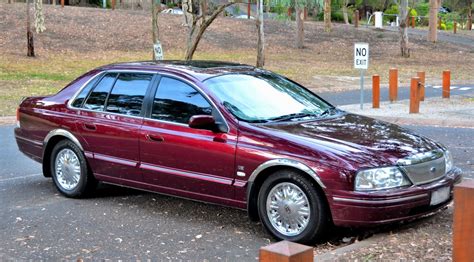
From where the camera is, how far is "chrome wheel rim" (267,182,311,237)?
18.9 ft

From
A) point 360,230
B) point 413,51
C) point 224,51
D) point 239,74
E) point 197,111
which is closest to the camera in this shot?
point 360,230

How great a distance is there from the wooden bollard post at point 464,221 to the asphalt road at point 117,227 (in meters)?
1.79

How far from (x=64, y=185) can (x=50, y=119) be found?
30.6 inches

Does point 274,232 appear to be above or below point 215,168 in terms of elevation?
below

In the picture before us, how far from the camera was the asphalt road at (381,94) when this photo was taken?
19.2 m

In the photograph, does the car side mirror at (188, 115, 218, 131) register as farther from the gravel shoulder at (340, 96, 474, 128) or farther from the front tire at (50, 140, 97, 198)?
the gravel shoulder at (340, 96, 474, 128)

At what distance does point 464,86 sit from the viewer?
24062 millimetres

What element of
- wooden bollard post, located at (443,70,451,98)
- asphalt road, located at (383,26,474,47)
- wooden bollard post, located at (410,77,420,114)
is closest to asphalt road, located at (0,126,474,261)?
wooden bollard post, located at (410,77,420,114)

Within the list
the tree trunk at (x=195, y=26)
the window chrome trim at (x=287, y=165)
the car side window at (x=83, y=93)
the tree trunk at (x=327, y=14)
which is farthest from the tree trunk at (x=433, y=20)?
the window chrome trim at (x=287, y=165)

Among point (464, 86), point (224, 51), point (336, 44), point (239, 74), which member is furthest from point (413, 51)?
point (239, 74)

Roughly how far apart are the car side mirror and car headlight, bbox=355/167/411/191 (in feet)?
4.93

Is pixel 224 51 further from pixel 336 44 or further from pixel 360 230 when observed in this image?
pixel 360 230

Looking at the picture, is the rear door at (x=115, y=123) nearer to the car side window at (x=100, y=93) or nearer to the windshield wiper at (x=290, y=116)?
the car side window at (x=100, y=93)

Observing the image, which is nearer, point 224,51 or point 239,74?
point 239,74
